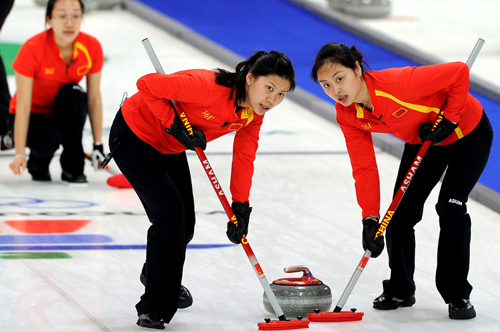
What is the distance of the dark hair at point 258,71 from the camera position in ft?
9.25

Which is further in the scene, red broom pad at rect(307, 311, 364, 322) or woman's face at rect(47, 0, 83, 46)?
woman's face at rect(47, 0, 83, 46)

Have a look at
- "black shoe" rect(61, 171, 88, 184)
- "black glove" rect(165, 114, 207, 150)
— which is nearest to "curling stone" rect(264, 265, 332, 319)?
"black glove" rect(165, 114, 207, 150)

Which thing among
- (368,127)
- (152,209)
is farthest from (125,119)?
(368,127)

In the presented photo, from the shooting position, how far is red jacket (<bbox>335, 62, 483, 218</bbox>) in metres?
2.96

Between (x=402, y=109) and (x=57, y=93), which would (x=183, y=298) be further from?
(x=57, y=93)

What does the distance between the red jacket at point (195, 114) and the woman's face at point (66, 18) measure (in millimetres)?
1635

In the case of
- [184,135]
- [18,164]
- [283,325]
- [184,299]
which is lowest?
[18,164]

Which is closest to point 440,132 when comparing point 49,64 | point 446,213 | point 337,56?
point 446,213

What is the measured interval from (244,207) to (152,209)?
34cm

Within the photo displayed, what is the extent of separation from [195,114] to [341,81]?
0.54 meters

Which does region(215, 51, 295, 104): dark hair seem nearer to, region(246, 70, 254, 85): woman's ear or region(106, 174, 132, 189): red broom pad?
region(246, 70, 254, 85): woman's ear

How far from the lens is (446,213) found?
3.09 m

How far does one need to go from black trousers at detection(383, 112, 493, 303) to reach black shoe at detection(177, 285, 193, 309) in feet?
2.53

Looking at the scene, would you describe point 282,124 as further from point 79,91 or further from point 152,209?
point 152,209
